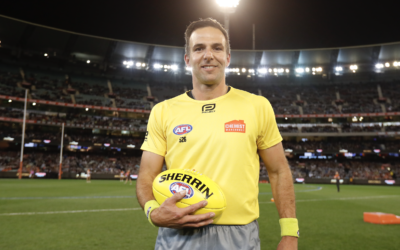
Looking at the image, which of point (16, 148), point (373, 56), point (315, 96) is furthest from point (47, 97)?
point (373, 56)

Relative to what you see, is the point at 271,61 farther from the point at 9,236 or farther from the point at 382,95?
the point at 9,236

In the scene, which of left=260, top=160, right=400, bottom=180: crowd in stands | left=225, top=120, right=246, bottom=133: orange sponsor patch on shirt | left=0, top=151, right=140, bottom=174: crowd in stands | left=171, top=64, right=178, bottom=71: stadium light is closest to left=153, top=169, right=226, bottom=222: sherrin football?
left=225, top=120, right=246, bottom=133: orange sponsor patch on shirt

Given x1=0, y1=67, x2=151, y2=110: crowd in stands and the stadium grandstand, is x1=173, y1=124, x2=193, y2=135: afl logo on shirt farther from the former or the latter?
x1=0, y1=67, x2=151, y2=110: crowd in stands

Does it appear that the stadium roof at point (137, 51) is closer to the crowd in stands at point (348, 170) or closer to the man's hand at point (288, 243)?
the crowd in stands at point (348, 170)

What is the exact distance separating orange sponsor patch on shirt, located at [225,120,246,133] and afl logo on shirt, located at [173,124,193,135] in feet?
1.02

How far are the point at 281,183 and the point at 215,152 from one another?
2.07ft

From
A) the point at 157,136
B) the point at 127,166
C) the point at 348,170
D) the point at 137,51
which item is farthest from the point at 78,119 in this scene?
the point at 157,136

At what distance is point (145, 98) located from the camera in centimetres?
5838

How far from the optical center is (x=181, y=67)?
6225cm

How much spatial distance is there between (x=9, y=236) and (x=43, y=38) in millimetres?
53257

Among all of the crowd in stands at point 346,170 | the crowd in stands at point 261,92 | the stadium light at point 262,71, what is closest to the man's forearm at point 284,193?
the crowd in stands at point 346,170

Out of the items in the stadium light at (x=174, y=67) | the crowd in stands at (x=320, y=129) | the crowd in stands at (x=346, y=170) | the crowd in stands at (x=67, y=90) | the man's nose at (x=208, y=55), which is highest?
the stadium light at (x=174, y=67)

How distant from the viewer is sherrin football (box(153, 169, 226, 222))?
2082mm

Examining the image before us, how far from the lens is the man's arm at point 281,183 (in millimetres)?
2287
